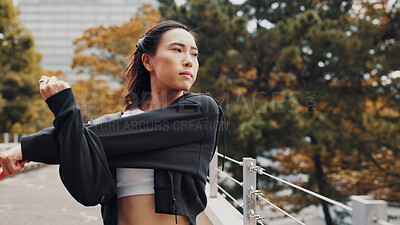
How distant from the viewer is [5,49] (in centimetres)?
1579

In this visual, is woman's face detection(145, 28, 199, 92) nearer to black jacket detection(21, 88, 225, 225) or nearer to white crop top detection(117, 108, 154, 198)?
black jacket detection(21, 88, 225, 225)

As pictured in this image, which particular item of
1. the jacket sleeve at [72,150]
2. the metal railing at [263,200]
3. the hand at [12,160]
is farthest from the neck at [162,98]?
the metal railing at [263,200]

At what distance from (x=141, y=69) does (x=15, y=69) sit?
16.6 m

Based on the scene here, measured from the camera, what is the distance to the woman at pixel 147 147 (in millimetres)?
914

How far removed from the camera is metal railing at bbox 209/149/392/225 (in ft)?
2.94

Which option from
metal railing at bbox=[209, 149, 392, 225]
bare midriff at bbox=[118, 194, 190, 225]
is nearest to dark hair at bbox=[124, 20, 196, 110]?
bare midriff at bbox=[118, 194, 190, 225]

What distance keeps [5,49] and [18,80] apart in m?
1.31

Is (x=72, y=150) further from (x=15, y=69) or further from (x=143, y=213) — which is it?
(x=15, y=69)

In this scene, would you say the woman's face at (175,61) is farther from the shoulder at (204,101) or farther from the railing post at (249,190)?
the railing post at (249,190)

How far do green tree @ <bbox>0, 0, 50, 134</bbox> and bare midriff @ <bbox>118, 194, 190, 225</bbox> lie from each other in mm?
16037

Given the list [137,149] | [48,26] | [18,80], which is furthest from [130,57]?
[48,26]

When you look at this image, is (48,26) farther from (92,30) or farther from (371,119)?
(371,119)

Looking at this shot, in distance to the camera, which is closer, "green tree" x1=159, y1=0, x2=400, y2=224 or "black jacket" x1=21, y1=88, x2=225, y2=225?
"black jacket" x1=21, y1=88, x2=225, y2=225

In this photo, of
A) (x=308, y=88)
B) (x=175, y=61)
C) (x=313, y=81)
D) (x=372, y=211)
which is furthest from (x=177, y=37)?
(x=313, y=81)
